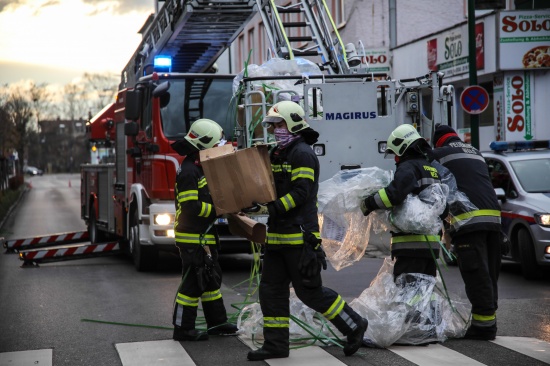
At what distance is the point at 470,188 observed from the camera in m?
8.08

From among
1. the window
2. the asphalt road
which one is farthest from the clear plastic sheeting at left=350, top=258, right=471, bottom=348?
the window

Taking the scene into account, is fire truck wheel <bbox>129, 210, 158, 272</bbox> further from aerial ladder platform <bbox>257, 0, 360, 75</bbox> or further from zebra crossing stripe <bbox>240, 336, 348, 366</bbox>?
zebra crossing stripe <bbox>240, 336, 348, 366</bbox>

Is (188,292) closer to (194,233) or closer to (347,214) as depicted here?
(194,233)

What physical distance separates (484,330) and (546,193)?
495cm

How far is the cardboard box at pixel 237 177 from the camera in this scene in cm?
713

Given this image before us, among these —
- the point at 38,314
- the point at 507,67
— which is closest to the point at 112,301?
the point at 38,314

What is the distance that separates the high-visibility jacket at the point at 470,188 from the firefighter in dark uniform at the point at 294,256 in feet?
4.62

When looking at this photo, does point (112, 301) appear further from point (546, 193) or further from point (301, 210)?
point (546, 193)

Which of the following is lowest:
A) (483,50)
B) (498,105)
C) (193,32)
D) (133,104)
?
(133,104)

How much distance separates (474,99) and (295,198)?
11264mm

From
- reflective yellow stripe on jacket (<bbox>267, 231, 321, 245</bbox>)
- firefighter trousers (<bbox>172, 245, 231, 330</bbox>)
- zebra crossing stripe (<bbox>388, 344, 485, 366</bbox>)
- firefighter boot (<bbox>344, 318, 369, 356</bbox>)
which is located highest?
reflective yellow stripe on jacket (<bbox>267, 231, 321, 245</bbox>)

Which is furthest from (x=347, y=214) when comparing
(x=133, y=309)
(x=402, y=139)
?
(x=133, y=309)

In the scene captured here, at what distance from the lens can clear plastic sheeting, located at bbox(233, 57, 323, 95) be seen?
11.1m

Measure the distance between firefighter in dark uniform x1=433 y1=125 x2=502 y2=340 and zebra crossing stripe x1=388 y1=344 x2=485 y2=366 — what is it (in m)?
0.53
